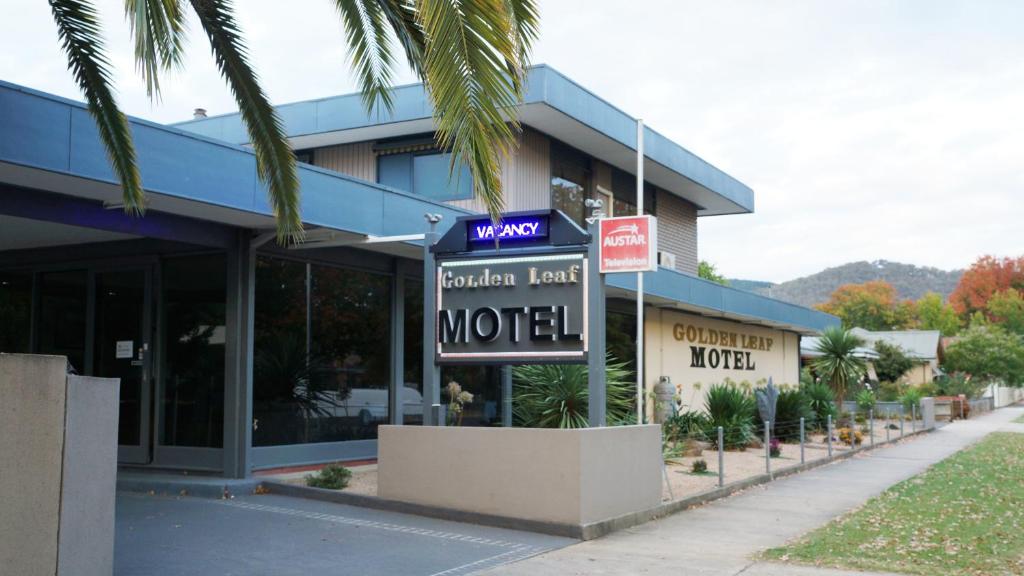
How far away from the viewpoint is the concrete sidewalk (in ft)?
29.0

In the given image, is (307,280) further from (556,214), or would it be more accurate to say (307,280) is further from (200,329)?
(556,214)

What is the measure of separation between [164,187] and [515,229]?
4.12m

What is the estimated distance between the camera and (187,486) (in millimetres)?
12570

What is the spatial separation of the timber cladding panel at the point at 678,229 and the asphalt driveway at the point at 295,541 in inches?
666

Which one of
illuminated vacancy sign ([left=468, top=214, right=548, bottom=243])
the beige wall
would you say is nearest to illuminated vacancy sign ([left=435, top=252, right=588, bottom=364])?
illuminated vacancy sign ([left=468, top=214, right=548, bottom=243])

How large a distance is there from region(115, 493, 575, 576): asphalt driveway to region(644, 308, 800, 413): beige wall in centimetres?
1398

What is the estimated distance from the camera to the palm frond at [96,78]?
8297 millimetres

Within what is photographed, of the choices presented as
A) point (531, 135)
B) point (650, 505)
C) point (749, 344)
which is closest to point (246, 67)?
point (650, 505)

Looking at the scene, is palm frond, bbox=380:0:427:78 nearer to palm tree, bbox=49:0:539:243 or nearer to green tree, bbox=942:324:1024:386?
palm tree, bbox=49:0:539:243

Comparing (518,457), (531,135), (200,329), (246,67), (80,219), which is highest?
(531,135)

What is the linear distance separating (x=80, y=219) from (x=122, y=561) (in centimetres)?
486

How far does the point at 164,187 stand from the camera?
10773 millimetres

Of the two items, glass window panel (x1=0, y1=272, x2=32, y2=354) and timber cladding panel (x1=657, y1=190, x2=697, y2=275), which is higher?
timber cladding panel (x1=657, y1=190, x2=697, y2=275)

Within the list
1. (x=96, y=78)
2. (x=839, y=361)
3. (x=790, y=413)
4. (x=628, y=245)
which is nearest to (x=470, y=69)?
(x=96, y=78)
